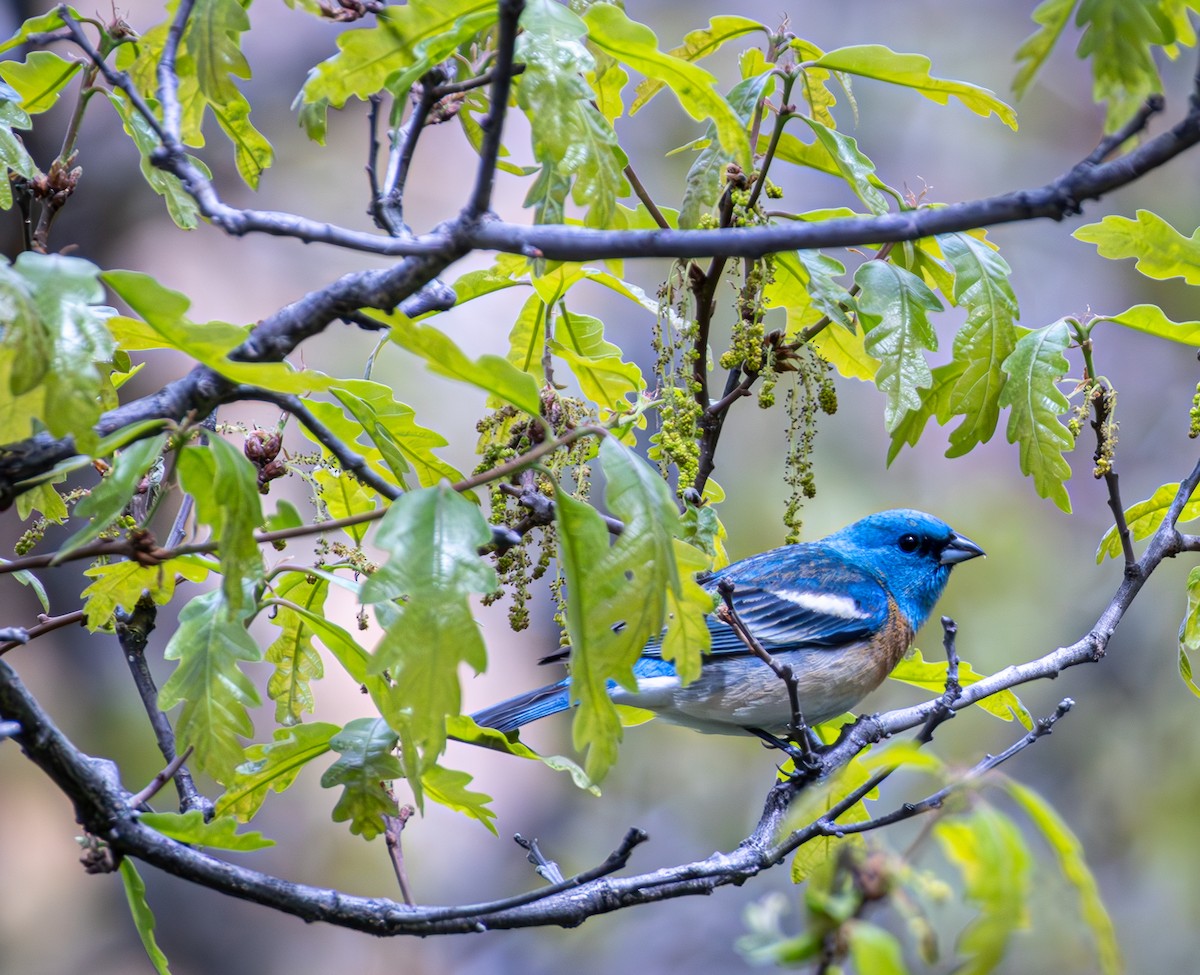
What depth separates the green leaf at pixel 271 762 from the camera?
1.60 meters

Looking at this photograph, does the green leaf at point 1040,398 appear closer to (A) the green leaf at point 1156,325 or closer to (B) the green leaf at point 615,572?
(A) the green leaf at point 1156,325

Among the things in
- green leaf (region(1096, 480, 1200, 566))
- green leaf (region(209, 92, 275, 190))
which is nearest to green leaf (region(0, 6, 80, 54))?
green leaf (region(209, 92, 275, 190))

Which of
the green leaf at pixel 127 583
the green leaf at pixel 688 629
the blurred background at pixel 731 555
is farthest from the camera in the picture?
the blurred background at pixel 731 555

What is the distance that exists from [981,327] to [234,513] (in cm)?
112

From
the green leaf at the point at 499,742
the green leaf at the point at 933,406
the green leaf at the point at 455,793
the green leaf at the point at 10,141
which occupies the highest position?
the green leaf at the point at 10,141

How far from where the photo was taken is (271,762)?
1611 mm

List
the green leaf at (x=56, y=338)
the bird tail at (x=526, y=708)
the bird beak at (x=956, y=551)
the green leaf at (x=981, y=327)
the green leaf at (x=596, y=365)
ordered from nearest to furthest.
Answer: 1. the green leaf at (x=56, y=338)
2. the green leaf at (x=981, y=327)
3. the green leaf at (x=596, y=365)
4. the bird tail at (x=526, y=708)
5. the bird beak at (x=956, y=551)

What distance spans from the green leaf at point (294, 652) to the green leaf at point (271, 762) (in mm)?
139

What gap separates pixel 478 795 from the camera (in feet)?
5.54

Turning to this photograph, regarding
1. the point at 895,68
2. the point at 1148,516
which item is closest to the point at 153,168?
the point at 895,68

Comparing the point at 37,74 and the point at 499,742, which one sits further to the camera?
the point at 37,74

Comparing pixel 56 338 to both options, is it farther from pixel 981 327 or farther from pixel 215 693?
pixel 981 327

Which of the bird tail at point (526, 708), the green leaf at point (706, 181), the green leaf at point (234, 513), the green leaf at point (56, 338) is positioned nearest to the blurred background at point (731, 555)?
the bird tail at point (526, 708)

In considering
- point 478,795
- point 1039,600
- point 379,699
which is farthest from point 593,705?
point 1039,600
